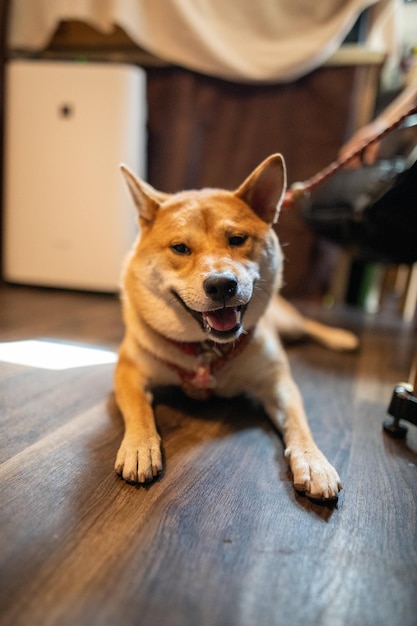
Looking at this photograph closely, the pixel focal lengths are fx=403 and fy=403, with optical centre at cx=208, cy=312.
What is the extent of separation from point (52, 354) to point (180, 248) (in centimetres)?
70

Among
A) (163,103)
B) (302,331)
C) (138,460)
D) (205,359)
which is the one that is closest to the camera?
(138,460)

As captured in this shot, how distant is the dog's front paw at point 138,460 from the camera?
0.74 m

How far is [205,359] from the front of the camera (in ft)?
3.25

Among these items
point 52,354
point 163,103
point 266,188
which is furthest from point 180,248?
point 163,103

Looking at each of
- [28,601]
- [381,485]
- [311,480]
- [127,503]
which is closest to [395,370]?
[381,485]

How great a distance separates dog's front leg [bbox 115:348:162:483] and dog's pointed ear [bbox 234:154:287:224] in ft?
1.72

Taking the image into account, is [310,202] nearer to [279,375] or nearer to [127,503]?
[279,375]

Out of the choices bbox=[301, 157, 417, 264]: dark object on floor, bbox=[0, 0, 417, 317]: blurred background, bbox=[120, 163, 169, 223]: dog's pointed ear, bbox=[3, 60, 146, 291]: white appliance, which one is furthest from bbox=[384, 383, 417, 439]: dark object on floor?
bbox=[3, 60, 146, 291]: white appliance

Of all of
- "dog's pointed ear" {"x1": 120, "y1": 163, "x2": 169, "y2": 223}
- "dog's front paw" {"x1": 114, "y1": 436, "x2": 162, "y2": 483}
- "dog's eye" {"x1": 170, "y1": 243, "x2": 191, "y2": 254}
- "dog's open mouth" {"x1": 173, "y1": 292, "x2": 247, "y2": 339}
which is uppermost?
"dog's pointed ear" {"x1": 120, "y1": 163, "x2": 169, "y2": 223}

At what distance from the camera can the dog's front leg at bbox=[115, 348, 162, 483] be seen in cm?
75

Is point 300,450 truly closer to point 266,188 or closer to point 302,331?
point 266,188

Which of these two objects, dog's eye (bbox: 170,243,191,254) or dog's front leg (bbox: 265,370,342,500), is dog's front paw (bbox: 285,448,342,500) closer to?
dog's front leg (bbox: 265,370,342,500)

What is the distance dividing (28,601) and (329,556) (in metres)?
0.41

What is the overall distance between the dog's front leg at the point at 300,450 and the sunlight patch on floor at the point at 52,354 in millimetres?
631
